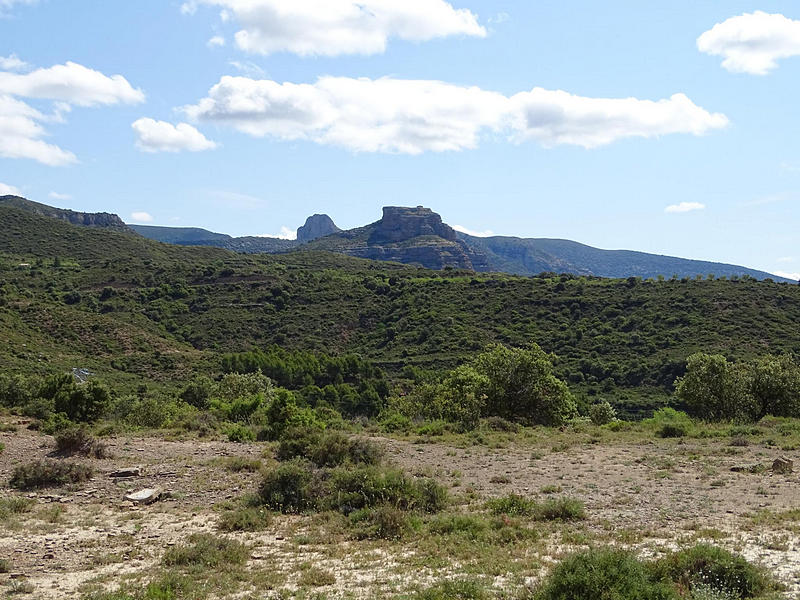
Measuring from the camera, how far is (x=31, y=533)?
11.3m

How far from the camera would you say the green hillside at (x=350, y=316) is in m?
55.6

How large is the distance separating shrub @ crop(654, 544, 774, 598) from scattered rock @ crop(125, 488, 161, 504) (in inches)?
432

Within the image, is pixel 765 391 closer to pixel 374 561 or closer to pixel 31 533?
pixel 374 561

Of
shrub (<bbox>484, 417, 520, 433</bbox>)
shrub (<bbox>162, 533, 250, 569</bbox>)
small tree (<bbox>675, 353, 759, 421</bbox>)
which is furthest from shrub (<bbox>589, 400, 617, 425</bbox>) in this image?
shrub (<bbox>162, 533, 250, 569</bbox>)

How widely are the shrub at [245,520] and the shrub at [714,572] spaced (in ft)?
24.9

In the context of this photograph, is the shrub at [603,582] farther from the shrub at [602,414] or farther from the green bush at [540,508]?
the shrub at [602,414]

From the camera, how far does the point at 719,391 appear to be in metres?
31.0

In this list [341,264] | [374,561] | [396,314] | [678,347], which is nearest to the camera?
[374,561]

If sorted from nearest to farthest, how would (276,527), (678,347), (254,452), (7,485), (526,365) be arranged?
1. (276,527)
2. (7,485)
3. (254,452)
4. (526,365)
5. (678,347)

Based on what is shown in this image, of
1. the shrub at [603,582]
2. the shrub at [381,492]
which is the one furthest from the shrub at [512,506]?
the shrub at [603,582]

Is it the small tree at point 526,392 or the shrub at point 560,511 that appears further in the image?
the small tree at point 526,392

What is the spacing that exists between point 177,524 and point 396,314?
7199 centimetres

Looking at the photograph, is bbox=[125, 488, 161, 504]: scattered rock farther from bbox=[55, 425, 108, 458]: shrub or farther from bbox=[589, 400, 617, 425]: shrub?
bbox=[589, 400, 617, 425]: shrub

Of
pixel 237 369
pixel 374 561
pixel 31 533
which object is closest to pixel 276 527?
pixel 374 561
